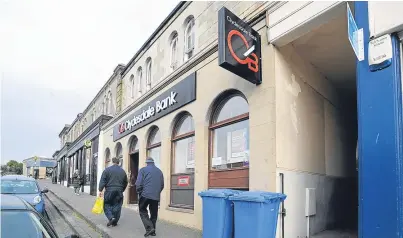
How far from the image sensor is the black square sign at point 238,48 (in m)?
6.84

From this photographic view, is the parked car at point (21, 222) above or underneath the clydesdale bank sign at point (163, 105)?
underneath

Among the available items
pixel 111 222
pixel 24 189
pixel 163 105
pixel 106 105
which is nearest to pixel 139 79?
pixel 163 105

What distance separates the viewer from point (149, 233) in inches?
314

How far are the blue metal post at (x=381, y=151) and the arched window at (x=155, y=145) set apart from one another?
26.7 ft

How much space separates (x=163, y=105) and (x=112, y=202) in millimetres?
3964

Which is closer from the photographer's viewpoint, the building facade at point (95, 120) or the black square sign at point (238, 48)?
the black square sign at point (238, 48)

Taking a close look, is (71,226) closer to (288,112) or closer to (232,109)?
(232,109)

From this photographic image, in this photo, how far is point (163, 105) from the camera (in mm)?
11992

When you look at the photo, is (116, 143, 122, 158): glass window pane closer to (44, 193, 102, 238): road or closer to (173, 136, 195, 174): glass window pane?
(44, 193, 102, 238): road

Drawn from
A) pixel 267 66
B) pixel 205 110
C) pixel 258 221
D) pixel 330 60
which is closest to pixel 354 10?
pixel 267 66

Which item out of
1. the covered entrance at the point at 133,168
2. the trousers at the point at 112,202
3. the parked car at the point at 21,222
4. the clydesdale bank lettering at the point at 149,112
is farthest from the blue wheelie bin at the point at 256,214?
the covered entrance at the point at 133,168

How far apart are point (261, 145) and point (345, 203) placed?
447 centimetres

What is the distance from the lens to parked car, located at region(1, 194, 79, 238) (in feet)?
12.2

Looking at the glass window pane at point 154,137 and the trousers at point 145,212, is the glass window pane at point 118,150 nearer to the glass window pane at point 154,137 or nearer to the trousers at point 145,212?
the glass window pane at point 154,137
